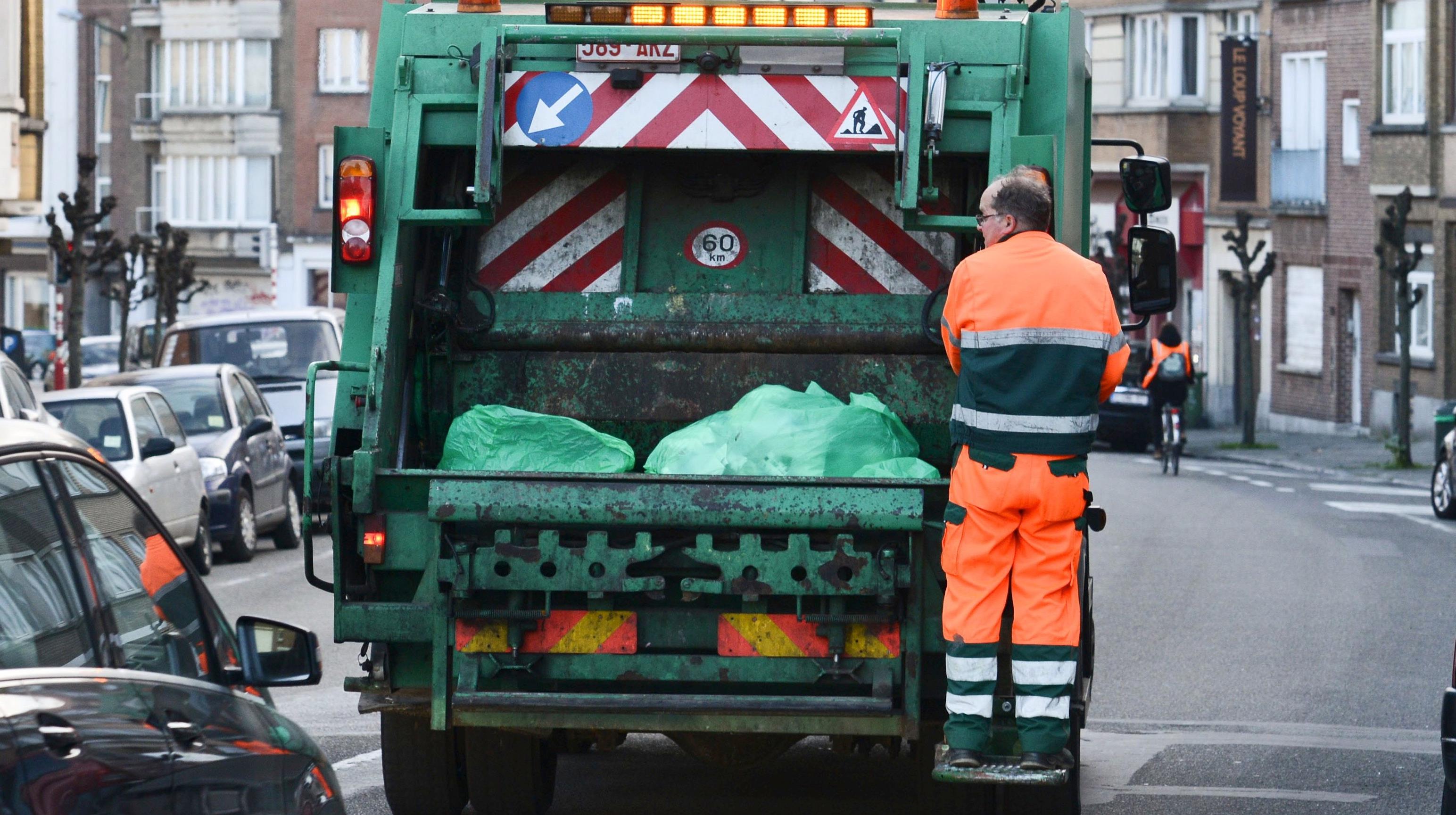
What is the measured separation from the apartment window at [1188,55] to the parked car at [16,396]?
1316 inches

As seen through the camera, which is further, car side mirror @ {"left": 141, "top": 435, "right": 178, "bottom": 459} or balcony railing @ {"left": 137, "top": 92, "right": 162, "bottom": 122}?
balcony railing @ {"left": 137, "top": 92, "right": 162, "bottom": 122}

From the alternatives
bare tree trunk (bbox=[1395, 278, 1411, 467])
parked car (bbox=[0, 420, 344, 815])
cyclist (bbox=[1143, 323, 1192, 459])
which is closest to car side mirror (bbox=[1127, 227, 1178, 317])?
parked car (bbox=[0, 420, 344, 815])

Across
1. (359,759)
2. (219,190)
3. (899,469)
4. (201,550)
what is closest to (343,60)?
(219,190)

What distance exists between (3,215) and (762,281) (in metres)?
22.8

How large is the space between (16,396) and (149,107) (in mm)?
48766

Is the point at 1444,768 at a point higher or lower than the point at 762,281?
lower

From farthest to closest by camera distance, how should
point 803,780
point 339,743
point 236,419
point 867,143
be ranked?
point 236,419
point 339,743
point 803,780
point 867,143

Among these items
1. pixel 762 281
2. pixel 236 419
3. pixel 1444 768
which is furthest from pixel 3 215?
pixel 1444 768

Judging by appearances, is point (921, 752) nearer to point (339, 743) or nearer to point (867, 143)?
point (867, 143)

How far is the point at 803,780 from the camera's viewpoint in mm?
8188

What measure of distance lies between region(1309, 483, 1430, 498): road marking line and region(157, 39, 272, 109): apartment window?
125 feet

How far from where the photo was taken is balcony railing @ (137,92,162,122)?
60.3 m

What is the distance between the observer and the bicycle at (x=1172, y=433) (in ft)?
88.8

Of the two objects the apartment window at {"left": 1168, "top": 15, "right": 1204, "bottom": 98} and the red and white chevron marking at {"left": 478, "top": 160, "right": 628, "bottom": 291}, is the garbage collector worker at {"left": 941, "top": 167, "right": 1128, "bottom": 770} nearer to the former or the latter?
the red and white chevron marking at {"left": 478, "top": 160, "right": 628, "bottom": 291}
